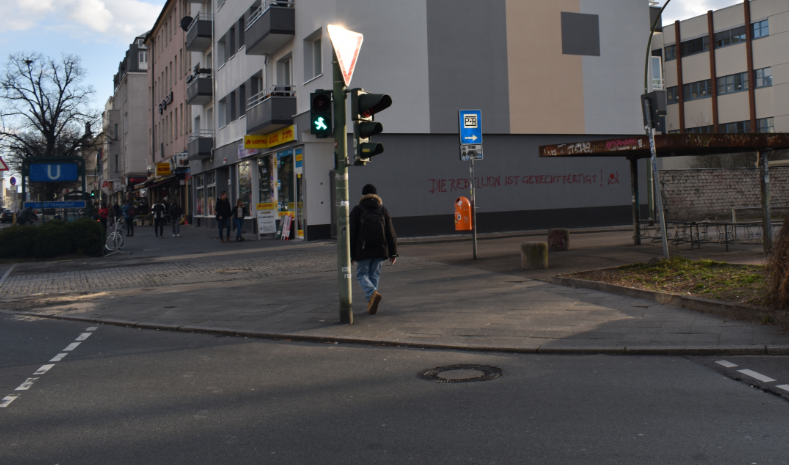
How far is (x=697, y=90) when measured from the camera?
182 ft

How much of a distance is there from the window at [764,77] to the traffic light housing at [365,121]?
49.7 metres

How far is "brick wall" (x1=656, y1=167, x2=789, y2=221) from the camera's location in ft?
93.8

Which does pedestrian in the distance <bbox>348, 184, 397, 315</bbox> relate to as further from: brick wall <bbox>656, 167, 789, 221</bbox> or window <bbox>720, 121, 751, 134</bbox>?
window <bbox>720, 121, 751, 134</bbox>

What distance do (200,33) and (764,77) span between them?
38536mm

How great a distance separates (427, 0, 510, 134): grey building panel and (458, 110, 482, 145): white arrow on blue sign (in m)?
8.34

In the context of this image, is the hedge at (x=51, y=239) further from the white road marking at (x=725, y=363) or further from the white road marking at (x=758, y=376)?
the white road marking at (x=758, y=376)

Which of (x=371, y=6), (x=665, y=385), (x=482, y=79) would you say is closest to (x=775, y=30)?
(x=482, y=79)

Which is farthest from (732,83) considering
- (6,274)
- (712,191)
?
(6,274)

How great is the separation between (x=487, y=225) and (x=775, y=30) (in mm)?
36239

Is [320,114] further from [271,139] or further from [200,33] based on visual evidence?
[200,33]

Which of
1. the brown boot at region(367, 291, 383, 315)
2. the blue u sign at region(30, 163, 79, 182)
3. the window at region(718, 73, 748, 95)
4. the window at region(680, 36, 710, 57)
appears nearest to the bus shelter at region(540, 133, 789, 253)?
the brown boot at region(367, 291, 383, 315)

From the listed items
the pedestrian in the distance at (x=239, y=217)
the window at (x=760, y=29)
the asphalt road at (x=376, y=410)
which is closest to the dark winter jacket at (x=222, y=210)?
the pedestrian in the distance at (x=239, y=217)

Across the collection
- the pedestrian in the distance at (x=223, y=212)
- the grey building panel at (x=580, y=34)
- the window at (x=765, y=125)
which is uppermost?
the grey building panel at (x=580, y=34)

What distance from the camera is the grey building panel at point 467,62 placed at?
2359cm
